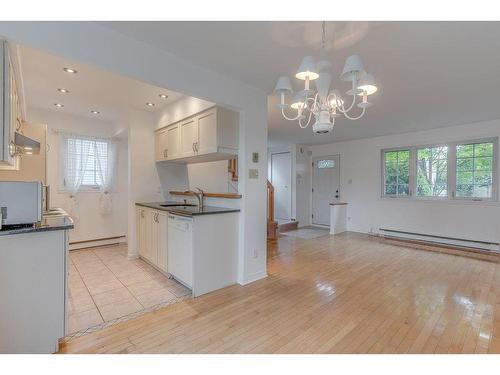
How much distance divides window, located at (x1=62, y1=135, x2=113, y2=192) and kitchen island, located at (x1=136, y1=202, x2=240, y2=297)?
2266mm

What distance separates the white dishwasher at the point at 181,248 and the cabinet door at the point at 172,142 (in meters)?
1.15

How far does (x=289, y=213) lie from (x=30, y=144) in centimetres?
595

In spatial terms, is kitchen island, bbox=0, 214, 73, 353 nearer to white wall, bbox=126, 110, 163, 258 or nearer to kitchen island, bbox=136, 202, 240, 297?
kitchen island, bbox=136, 202, 240, 297

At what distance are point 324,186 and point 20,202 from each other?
6503 millimetres

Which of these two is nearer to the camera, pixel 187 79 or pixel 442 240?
pixel 187 79

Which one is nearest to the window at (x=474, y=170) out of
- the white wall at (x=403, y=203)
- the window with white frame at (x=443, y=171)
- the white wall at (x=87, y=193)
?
the window with white frame at (x=443, y=171)

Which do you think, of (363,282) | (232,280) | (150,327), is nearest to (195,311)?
(150,327)

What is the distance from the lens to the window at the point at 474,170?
14.7ft

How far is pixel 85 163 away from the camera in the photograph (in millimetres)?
4562

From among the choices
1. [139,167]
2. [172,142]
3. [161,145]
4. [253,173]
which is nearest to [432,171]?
[253,173]

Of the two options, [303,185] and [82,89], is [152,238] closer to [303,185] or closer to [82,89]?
[82,89]

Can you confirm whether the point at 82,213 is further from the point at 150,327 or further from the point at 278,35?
the point at 278,35

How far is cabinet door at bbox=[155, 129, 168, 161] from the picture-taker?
3.94 m

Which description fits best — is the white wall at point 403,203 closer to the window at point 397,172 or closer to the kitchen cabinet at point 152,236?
the window at point 397,172
